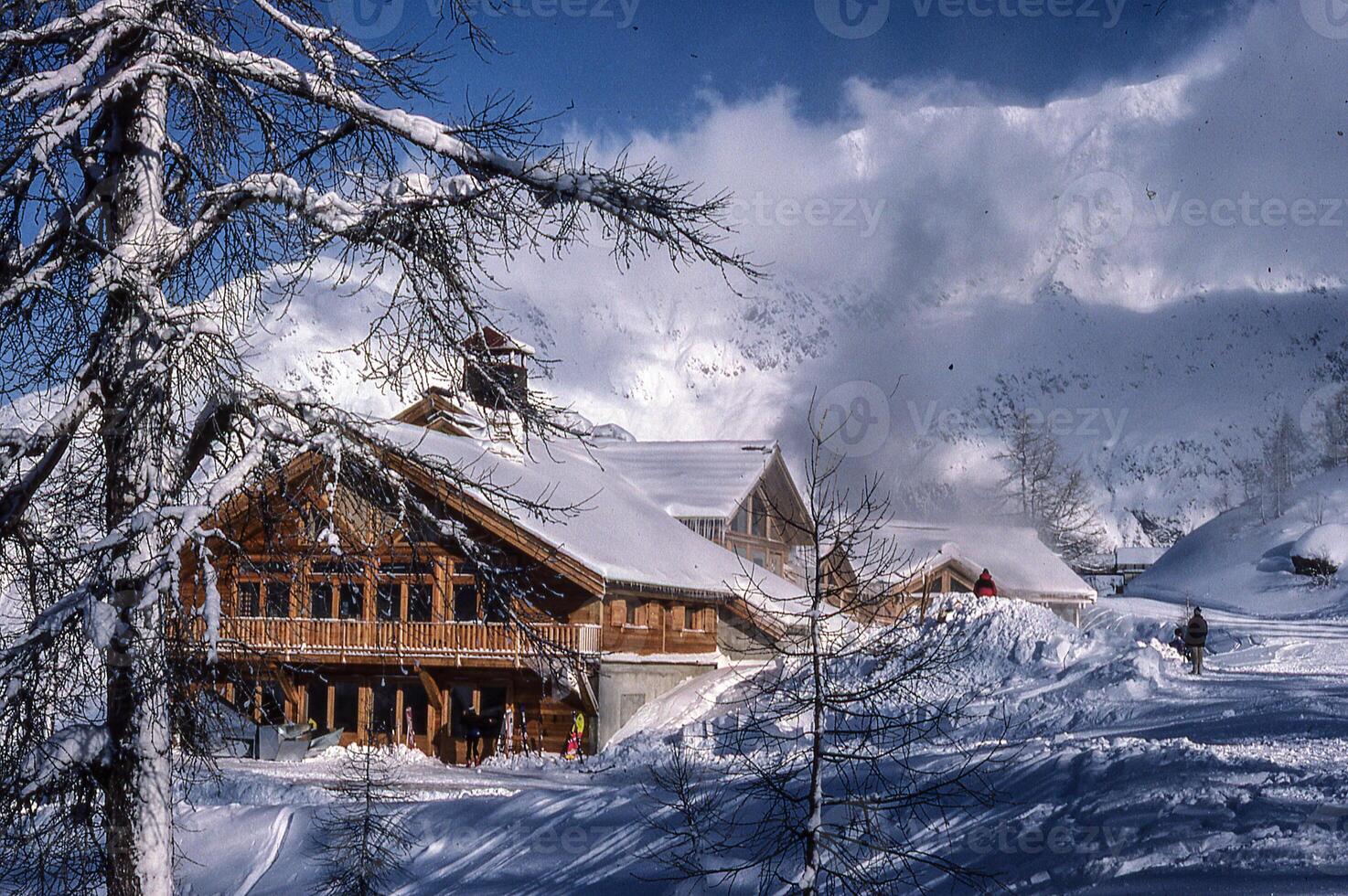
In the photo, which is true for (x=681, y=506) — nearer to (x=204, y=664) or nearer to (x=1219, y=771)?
(x=1219, y=771)

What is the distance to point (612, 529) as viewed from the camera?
32312mm

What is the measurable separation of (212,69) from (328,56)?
0.57 meters

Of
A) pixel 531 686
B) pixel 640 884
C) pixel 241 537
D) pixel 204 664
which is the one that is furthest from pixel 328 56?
pixel 531 686

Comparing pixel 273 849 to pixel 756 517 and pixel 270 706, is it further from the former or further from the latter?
pixel 756 517

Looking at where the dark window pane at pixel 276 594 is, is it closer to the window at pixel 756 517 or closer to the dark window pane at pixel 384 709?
the dark window pane at pixel 384 709

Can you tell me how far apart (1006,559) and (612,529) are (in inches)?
1382

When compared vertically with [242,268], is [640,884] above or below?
below

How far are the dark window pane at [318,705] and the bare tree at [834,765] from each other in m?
13.7

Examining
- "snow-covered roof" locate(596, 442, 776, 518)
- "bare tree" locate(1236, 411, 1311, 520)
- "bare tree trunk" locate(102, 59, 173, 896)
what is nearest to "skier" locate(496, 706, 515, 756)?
"snow-covered roof" locate(596, 442, 776, 518)

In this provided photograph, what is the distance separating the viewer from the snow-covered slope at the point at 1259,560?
199ft

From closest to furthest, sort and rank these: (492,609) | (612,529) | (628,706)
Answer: (492,609) < (628,706) < (612,529)

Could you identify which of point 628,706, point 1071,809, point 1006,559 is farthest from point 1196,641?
point 1006,559

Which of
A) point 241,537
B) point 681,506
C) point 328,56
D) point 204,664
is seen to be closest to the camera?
point 204,664

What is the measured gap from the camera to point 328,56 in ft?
19.7
